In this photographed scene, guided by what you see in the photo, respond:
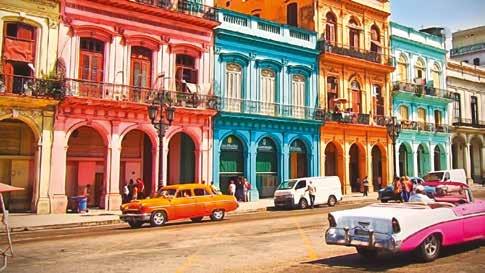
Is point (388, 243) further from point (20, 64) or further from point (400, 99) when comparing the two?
point (400, 99)

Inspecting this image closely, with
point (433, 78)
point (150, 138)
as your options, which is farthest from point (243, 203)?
point (433, 78)

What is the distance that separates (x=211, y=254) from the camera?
33.4 ft

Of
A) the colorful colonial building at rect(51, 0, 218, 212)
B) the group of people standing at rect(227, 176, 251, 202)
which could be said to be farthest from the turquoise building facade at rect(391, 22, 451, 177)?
the colorful colonial building at rect(51, 0, 218, 212)

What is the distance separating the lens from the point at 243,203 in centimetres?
2611

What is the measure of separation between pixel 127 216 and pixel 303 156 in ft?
58.0

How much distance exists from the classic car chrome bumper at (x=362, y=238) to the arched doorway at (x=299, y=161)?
2231 cm

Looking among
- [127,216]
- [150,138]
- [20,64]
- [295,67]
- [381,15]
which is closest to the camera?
[127,216]

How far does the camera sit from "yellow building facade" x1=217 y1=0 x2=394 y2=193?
108 feet

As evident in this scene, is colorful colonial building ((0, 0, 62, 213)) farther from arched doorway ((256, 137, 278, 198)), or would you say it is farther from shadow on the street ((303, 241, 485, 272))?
shadow on the street ((303, 241, 485, 272))

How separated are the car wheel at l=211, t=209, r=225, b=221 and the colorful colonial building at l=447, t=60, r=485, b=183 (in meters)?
31.0

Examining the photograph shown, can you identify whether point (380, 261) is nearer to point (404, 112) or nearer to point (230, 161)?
point (230, 161)

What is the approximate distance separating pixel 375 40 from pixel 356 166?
9.87 meters

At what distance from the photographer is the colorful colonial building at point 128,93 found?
22312mm

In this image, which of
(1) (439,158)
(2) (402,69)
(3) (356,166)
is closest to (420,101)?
(2) (402,69)
